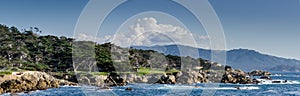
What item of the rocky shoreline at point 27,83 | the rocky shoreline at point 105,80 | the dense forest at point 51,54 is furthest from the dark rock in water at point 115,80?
the rocky shoreline at point 27,83

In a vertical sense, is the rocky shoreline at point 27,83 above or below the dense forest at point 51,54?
below

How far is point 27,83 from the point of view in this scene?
64188 millimetres

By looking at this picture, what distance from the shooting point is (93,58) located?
10050cm

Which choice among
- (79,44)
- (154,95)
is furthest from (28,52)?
(154,95)

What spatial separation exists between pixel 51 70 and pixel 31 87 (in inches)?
1072

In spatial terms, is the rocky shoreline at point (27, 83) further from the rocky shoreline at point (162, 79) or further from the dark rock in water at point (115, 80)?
the dark rock in water at point (115, 80)

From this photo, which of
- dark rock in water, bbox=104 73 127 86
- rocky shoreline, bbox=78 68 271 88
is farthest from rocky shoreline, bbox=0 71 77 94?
dark rock in water, bbox=104 73 127 86

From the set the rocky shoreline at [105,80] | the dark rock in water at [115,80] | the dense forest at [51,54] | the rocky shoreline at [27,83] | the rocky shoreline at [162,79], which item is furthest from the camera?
the dense forest at [51,54]

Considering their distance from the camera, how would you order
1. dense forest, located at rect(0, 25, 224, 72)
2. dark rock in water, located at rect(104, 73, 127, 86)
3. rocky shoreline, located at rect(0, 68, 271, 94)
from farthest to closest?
dense forest, located at rect(0, 25, 224, 72)
dark rock in water, located at rect(104, 73, 127, 86)
rocky shoreline, located at rect(0, 68, 271, 94)

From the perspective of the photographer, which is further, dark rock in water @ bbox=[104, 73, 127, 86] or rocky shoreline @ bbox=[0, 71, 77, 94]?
dark rock in water @ bbox=[104, 73, 127, 86]

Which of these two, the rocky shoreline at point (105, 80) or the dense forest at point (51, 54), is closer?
the rocky shoreline at point (105, 80)

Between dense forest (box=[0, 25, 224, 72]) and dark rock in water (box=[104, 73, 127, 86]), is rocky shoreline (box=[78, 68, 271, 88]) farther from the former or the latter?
dense forest (box=[0, 25, 224, 72])

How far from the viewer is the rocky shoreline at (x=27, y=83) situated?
60219 mm

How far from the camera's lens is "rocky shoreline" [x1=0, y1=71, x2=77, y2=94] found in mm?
60219
